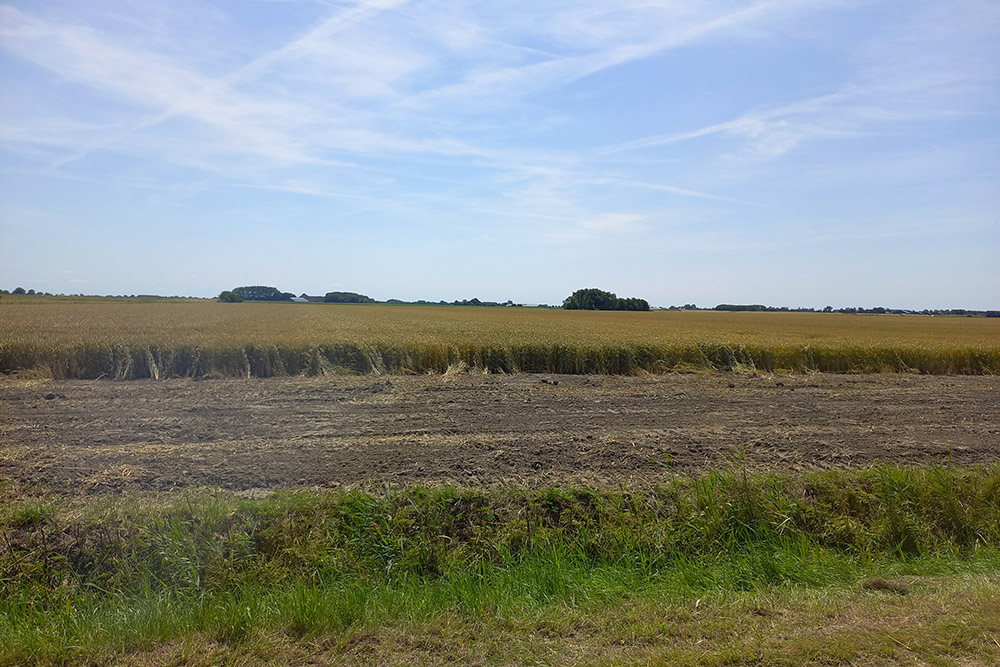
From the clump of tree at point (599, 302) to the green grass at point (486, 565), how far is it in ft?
291

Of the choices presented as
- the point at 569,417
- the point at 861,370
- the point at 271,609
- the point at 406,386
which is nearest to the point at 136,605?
the point at 271,609

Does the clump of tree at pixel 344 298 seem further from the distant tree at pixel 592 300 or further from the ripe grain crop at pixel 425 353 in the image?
the ripe grain crop at pixel 425 353

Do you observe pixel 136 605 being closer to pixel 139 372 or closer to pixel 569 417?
pixel 569 417

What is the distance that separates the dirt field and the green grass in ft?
2.69

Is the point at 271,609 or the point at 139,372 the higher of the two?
the point at 139,372

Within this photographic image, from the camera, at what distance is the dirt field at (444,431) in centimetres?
711

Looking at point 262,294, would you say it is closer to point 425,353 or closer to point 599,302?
point 599,302

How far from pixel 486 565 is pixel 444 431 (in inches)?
153

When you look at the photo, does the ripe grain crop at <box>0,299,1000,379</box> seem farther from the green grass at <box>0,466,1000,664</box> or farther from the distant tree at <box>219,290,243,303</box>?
the distant tree at <box>219,290,243,303</box>

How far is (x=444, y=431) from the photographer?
9141 millimetres

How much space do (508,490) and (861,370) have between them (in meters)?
16.4

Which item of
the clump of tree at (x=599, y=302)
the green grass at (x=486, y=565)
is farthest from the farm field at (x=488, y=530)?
the clump of tree at (x=599, y=302)

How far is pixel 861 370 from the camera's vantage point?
1838 cm

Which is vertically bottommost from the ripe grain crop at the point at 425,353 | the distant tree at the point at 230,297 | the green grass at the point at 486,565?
the green grass at the point at 486,565
